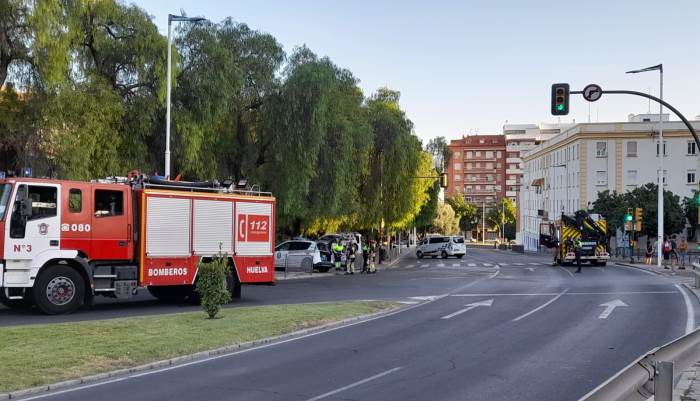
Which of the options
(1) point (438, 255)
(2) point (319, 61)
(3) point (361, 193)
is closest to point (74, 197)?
(2) point (319, 61)

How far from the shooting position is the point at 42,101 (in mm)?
23266

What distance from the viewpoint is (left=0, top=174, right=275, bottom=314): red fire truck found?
A: 55.2 feet

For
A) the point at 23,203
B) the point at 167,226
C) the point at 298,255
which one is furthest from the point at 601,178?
the point at 23,203

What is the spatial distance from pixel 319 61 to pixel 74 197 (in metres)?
21.4

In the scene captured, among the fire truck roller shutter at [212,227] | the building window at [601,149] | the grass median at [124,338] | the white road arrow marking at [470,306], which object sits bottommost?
the white road arrow marking at [470,306]

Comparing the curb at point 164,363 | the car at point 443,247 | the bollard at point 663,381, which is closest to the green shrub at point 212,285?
the curb at point 164,363

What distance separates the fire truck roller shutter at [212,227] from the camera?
19.8 metres

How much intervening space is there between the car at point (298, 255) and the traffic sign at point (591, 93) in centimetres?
1665

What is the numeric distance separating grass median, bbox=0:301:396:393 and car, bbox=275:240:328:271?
18.0 metres

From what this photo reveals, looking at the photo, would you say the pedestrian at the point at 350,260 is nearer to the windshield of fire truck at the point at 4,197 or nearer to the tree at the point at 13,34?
the tree at the point at 13,34

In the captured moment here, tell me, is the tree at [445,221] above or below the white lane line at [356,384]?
above

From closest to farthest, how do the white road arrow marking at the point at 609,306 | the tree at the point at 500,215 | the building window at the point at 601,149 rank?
the white road arrow marking at the point at 609,306 < the building window at the point at 601,149 < the tree at the point at 500,215

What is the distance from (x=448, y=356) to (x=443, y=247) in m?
50.2

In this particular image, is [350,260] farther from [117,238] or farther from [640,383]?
[640,383]
